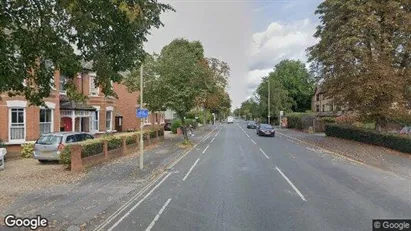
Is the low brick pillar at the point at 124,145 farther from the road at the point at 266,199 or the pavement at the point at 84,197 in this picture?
the road at the point at 266,199

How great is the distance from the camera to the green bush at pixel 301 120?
161ft

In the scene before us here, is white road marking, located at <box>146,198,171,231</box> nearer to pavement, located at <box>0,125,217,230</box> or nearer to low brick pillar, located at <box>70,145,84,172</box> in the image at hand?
pavement, located at <box>0,125,217,230</box>

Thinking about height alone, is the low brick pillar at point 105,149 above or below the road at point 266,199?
above

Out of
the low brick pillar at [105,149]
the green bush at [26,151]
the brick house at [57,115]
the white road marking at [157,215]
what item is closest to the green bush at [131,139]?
the brick house at [57,115]

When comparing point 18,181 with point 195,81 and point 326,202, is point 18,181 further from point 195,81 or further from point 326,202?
point 195,81

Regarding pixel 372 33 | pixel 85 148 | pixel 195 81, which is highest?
pixel 372 33

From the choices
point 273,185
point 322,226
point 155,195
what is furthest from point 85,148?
point 322,226

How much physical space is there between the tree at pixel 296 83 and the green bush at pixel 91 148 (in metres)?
71.8

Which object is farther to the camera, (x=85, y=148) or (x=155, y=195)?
(x=85, y=148)

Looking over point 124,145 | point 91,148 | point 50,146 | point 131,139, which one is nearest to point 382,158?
point 124,145

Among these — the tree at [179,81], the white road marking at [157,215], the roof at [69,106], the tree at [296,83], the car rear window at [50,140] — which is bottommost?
the white road marking at [157,215]

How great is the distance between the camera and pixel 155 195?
10.4m

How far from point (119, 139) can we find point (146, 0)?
14435 millimetres

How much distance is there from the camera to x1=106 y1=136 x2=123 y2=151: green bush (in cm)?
1853
